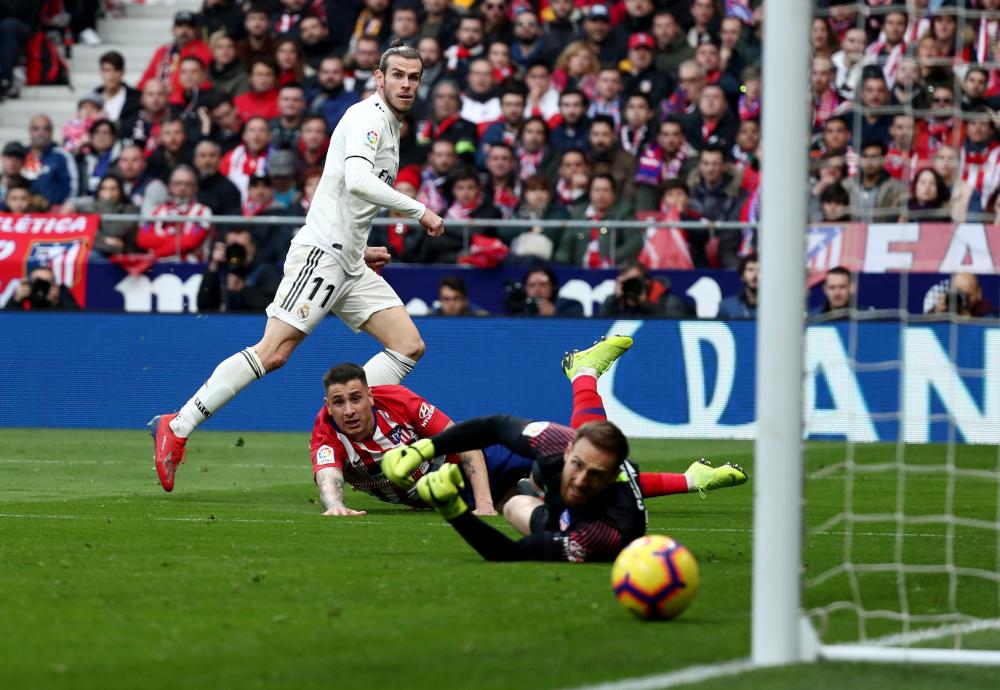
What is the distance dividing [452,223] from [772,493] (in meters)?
10.8

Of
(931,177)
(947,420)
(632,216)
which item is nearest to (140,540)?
(931,177)

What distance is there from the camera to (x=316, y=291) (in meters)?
10.1

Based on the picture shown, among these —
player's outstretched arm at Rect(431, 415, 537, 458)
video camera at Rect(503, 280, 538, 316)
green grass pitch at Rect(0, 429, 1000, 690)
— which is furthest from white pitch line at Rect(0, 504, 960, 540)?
video camera at Rect(503, 280, 538, 316)

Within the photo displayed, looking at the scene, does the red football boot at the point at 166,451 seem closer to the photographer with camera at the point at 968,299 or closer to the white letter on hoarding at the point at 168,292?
the white letter on hoarding at the point at 168,292

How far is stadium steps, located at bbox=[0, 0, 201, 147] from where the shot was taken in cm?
2233

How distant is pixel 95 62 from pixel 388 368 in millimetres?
14277

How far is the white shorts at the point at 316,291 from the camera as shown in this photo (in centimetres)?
1015

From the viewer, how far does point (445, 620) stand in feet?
18.8

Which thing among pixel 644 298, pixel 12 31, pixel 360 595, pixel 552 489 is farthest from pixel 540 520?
pixel 12 31

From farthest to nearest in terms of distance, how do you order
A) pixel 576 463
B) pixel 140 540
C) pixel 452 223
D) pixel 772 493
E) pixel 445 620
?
pixel 452 223 → pixel 140 540 → pixel 576 463 → pixel 445 620 → pixel 772 493

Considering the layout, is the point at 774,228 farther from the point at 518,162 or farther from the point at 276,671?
the point at 518,162

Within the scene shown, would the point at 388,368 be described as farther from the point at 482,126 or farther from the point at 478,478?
the point at 482,126

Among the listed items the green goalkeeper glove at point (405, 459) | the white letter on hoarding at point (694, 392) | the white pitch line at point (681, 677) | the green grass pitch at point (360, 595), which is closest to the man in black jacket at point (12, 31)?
the white letter on hoarding at point (694, 392)

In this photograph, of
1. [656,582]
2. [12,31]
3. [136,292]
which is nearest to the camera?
[656,582]
